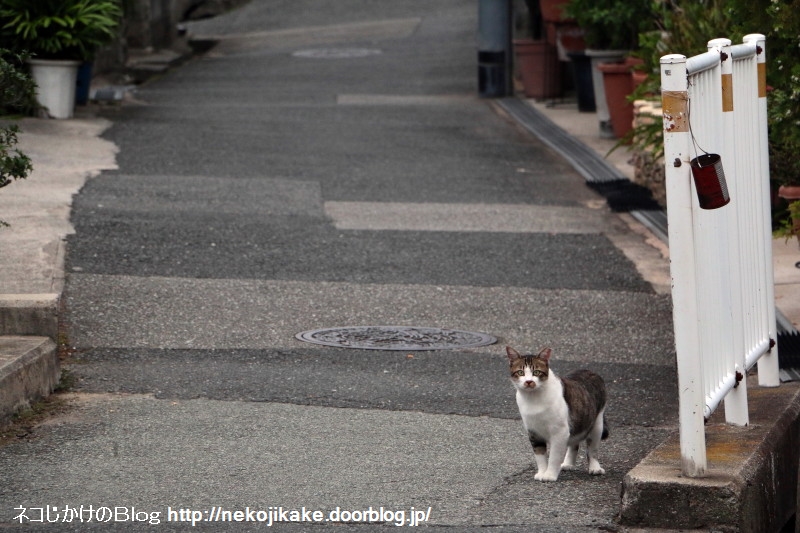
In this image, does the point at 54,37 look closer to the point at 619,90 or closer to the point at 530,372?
the point at 619,90

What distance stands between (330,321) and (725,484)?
159 inches

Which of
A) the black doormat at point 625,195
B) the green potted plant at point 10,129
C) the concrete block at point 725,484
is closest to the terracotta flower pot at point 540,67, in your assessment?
the black doormat at point 625,195

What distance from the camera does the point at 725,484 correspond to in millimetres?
4660

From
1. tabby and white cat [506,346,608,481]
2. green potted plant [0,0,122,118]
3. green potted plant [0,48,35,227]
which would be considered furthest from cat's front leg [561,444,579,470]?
green potted plant [0,0,122,118]

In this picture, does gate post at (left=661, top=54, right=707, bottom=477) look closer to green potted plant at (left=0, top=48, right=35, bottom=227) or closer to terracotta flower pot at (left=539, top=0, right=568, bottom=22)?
green potted plant at (left=0, top=48, right=35, bottom=227)

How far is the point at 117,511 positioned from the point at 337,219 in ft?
22.0

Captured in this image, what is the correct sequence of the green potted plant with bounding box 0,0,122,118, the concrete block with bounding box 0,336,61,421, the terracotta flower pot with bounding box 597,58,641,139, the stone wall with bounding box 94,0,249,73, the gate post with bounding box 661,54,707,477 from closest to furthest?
the gate post with bounding box 661,54,707,477 < the concrete block with bounding box 0,336,61,421 < the terracotta flower pot with bounding box 597,58,641,139 < the green potted plant with bounding box 0,0,122,118 < the stone wall with bounding box 94,0,249,73

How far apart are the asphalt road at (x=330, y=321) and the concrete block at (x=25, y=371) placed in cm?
18

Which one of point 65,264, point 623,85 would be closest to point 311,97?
point 623,85

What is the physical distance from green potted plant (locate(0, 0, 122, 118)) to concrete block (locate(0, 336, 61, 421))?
1037 centimetres

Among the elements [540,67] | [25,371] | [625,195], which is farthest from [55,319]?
[540,67]

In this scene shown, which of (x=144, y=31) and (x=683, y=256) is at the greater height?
(x=144, y=31)

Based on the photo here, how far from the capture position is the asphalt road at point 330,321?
5250 mm

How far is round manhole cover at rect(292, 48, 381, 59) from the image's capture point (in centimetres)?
2628
